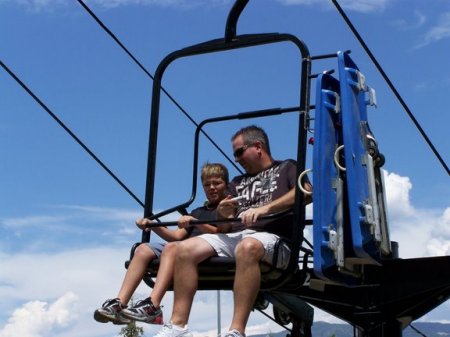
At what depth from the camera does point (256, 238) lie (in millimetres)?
4293

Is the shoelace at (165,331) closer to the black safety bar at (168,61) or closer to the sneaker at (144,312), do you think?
the sneaker at (144,312)

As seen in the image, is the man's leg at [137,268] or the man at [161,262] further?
the man's leg at [137,268]

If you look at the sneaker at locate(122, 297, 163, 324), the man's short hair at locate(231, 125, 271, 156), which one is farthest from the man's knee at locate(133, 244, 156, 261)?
the man's short hair at locate(231, 125, 271, 156)

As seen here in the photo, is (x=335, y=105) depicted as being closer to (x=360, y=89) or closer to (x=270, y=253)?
(x=360, y=89)

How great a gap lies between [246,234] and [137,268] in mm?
601

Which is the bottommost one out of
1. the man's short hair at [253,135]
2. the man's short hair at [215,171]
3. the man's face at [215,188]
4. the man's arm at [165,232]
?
the man's arm at [165,232]

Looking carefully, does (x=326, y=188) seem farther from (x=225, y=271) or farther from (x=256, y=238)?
(x=225, y=271)

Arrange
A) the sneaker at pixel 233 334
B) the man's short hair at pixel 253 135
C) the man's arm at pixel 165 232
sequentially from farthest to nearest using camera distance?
the man's arm at pixel 165 232 → the man's short hair at pixel 253 135 → the sneaker at pixel 233 334

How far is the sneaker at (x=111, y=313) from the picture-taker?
14.5 feet

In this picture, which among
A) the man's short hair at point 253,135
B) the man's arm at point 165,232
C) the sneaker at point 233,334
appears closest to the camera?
the sneaker at point 233,334

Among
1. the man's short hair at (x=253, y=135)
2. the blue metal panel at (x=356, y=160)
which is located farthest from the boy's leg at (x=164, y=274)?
the blue metal panel at (x=356, y=160)

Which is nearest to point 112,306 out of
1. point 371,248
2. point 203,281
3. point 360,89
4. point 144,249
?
point 144,249

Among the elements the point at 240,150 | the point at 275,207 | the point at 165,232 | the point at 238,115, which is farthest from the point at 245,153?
the point at 165,232

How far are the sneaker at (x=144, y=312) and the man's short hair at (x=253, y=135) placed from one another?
978mm
